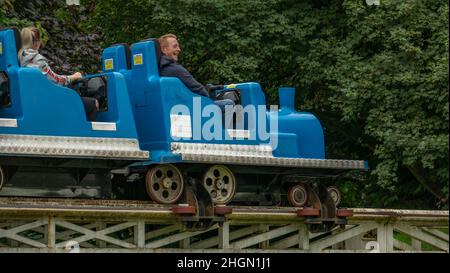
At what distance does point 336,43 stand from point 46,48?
15.2ft

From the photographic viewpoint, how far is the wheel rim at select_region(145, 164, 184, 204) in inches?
599

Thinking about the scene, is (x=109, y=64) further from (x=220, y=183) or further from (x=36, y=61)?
(x=220, y=183)

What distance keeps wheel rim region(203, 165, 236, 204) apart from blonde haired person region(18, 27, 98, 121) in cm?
157

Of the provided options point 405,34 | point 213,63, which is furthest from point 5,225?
point 405,34

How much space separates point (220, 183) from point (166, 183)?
783mm

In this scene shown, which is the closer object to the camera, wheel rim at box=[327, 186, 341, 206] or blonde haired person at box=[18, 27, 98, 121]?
blonde haired person at box=[18, 27, 98, 121]

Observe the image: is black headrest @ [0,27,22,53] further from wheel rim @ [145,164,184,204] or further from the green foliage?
the green foliage

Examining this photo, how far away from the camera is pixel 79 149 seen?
47.4 ft

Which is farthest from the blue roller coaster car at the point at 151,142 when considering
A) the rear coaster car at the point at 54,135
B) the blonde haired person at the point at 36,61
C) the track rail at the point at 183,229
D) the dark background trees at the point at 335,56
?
the dark background trees at the point at 335,56

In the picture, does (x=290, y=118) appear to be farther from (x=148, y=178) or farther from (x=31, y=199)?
(x=31, y=199)

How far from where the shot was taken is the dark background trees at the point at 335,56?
20562 mm

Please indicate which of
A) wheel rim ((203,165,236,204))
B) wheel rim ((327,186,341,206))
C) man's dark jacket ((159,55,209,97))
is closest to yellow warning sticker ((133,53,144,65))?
man's dark jacket ((159,55,209,97))

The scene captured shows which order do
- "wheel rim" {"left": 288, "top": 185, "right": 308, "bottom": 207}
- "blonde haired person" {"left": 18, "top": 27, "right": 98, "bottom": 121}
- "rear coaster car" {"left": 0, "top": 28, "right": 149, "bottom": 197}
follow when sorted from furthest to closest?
"wheel rim" {"left": 288, "top": 185, "right": 308, "bottom": 207}, "blonde haired person" {"left": 18, "top": 27, "right": 98, "bottom": 121}, "rear coaster car" {"left": 0, "top": 28, "right": 149, "bottom": 197}

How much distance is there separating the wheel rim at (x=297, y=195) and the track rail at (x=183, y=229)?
27 cm
